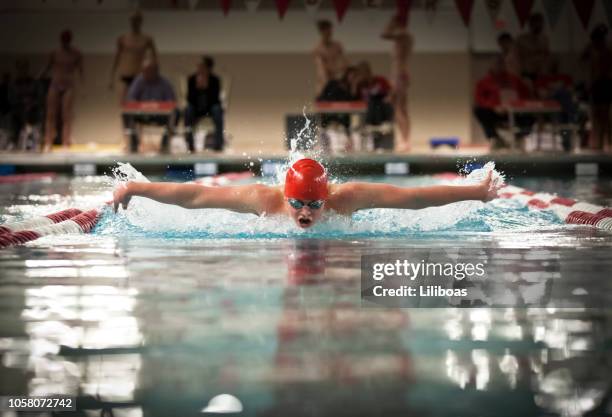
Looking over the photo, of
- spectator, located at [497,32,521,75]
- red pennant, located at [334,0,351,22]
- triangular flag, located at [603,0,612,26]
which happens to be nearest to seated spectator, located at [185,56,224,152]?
red pennant, located at [334,0,351,22]

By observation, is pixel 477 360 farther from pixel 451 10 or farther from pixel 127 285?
pixel 451 10

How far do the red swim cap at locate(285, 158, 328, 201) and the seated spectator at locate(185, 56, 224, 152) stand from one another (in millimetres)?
7292

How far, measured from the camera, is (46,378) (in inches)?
80.6

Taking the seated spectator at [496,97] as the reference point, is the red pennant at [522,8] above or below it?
above

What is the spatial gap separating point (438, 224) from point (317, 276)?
6.53 ft

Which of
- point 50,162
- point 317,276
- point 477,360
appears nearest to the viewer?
point 477,360

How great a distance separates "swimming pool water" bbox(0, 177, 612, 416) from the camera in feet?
6.34

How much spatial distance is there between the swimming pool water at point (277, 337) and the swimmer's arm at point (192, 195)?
0.83 feet

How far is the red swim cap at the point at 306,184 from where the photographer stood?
4527 millimetres

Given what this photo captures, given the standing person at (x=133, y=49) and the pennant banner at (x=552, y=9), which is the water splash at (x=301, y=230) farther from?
the pennant banner at (x=552, y=9)

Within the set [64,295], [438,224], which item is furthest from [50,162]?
[64,295]

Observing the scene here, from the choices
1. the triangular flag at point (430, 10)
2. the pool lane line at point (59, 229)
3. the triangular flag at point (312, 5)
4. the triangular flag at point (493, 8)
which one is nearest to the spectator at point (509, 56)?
the triangular flag at point (493, 8)

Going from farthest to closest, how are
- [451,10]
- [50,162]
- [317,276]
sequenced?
[451,10], [50,162], [317,276]

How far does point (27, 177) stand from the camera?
977 centimetres
